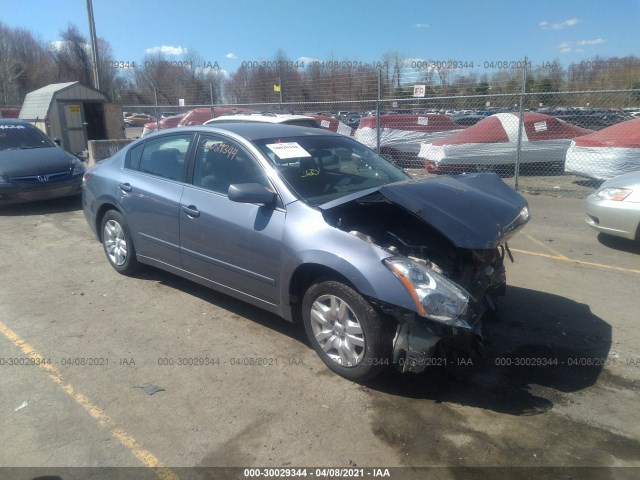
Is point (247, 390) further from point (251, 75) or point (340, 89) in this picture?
point (251, 75)

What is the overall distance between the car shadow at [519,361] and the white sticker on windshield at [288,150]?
4.84 ft

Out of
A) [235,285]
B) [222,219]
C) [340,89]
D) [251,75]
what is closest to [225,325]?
[235,285]

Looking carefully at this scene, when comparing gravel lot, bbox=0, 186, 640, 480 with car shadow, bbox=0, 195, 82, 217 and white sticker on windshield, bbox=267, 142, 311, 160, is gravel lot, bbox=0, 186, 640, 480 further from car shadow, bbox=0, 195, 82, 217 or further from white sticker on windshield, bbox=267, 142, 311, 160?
car shadow, bbox=0, 195, 82, 217

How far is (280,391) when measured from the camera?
11.4 ft

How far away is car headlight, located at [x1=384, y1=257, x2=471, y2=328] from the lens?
3111mm

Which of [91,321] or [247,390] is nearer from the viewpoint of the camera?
[247,390]

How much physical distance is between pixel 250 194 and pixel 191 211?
92 cm

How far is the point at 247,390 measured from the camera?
11.4 feet

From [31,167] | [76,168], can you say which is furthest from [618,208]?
[31,167]

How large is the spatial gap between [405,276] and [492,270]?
44.4 inches

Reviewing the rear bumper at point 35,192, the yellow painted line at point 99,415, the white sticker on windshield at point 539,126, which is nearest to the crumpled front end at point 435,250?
the yellow painted line at point 99,415

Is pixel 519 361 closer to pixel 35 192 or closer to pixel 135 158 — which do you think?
pixel 135 158

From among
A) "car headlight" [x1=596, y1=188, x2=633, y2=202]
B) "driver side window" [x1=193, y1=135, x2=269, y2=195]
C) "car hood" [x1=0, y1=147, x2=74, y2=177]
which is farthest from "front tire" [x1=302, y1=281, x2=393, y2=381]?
"car hood" [x1=0, y1=147, x2=74, y2=177]

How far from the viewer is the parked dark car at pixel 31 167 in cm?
846
